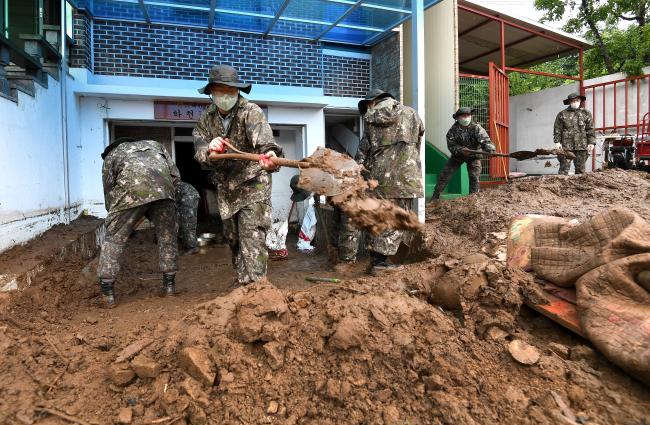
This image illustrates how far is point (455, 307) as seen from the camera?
8.78 feet

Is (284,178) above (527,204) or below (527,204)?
above

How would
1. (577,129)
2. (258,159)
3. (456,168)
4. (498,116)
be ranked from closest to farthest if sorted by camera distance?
(258,159), (456,168), (577,129), (498,116)

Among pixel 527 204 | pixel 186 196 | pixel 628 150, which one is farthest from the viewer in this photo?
pixel 628 150

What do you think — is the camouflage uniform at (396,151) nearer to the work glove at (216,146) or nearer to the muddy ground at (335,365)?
the muddy ground at (335,365)

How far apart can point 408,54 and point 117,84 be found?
16.9ft

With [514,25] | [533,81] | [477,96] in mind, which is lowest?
[477,96]

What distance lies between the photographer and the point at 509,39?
1077cm

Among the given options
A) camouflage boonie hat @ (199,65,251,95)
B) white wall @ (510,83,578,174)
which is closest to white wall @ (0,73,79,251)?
camouflage boonie hat @ (199,65,251,95)

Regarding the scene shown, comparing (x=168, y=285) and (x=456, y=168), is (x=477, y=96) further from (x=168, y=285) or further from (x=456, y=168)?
(x=168, y=285)

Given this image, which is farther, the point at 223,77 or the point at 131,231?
the point at 131,231

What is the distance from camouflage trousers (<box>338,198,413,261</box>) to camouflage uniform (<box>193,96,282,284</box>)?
4.44ft

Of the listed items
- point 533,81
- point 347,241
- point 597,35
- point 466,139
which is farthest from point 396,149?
point 533,81

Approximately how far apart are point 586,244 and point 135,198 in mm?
3375

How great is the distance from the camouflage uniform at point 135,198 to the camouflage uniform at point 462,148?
4778mm
